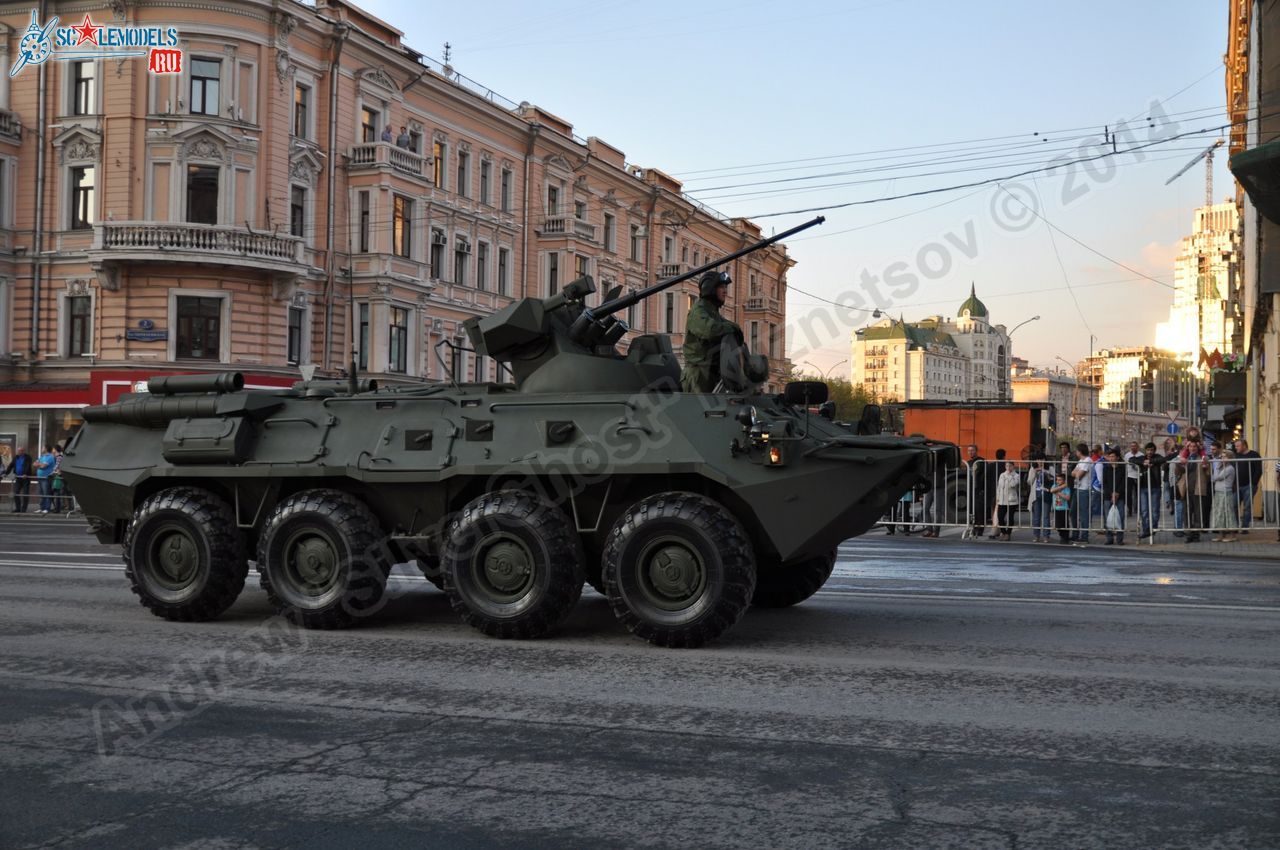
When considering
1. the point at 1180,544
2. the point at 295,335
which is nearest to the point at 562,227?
the point at 295,335

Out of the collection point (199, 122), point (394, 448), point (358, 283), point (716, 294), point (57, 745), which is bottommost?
point (57, 745)

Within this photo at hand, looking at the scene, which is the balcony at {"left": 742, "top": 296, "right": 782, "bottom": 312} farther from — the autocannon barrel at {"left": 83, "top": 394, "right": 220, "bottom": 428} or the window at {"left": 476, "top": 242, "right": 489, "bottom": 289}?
the autocannon barrel at {"left": 83, "top": 394, "right": 220, "bottom": 428}

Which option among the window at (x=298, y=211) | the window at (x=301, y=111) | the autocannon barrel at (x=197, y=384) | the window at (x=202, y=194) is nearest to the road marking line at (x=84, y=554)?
the autocannon barrel at (x=197, y=384)

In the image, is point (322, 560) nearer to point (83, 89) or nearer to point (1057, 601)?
point (1057, 601)

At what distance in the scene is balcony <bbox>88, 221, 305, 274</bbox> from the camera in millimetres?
32031

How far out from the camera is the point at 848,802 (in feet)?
15.4

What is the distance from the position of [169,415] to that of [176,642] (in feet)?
6.54

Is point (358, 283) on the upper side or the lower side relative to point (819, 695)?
upper

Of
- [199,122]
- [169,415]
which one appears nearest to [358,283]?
[199,122]

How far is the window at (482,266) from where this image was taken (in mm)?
44188

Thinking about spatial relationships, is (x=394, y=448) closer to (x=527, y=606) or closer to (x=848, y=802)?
(x=527, y=606)

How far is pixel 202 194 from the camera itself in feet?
109

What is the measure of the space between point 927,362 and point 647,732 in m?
182

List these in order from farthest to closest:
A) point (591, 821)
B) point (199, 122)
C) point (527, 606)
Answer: point (199, 122)
point (527, 606)
point (591, 821)
